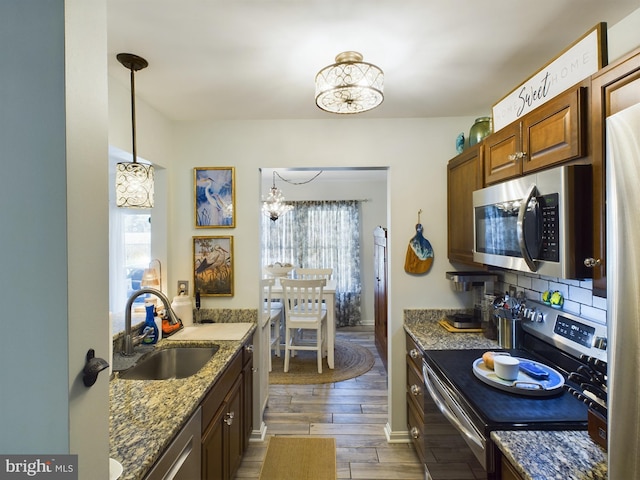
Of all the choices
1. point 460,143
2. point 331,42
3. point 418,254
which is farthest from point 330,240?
point 331,42

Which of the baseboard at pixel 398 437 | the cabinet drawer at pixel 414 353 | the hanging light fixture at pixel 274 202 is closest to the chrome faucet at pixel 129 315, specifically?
the cabinet drawer at pixel 414 353

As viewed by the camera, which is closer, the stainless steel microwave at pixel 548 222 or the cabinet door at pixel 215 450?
the stainless steel microwave at pixel 548 222

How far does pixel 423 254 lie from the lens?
2.40 m

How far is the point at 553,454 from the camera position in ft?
3.18

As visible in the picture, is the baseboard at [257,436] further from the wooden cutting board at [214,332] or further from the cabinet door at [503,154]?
the cabinet door at [503,154]

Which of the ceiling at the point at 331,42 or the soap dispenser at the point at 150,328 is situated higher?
the ceiling at the point at 331,42

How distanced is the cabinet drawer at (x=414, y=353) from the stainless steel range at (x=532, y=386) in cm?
21

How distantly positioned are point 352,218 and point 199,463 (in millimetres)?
4555

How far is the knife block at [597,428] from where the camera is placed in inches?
38.4

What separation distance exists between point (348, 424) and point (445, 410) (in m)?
1.37

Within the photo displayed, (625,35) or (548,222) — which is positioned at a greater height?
(625,35)

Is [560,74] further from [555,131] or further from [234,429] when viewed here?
[234,429]

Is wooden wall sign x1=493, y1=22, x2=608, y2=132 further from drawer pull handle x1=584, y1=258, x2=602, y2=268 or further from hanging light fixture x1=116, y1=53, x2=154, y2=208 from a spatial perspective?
hanging light fixture x1=116, y1=53, x2=154, y2=208

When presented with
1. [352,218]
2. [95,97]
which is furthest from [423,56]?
[352,218]
